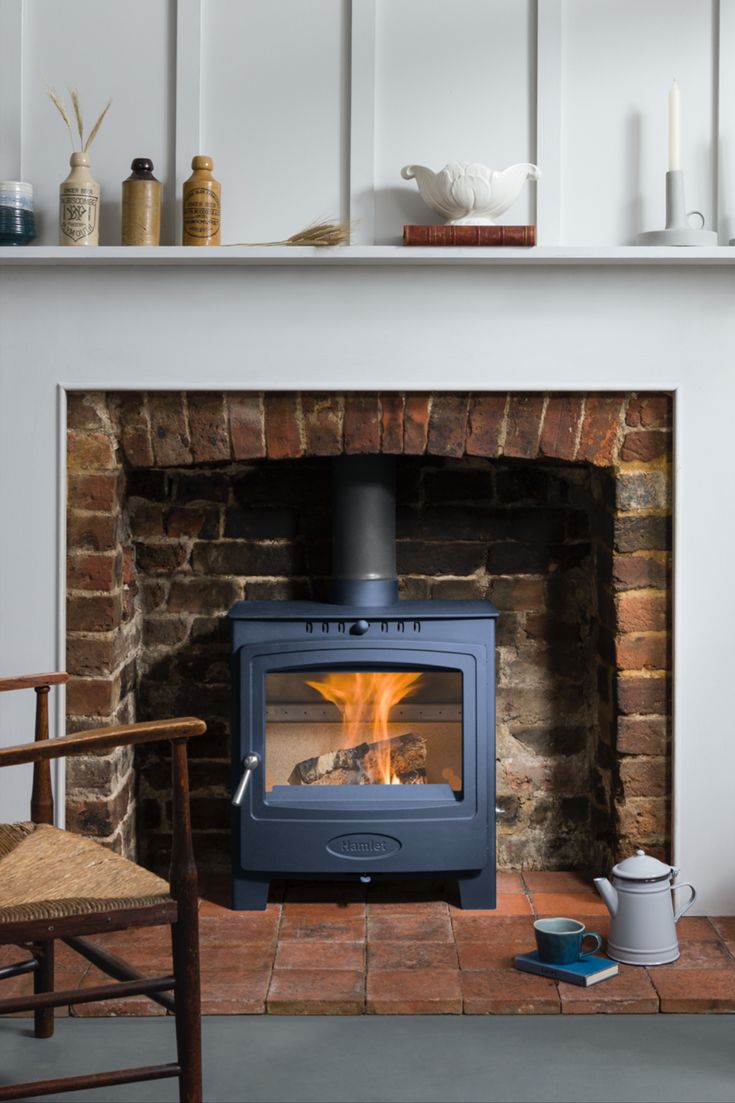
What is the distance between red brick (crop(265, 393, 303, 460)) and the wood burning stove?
184 mm

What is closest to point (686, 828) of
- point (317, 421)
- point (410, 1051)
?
point (410, 1051)

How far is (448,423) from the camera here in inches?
123

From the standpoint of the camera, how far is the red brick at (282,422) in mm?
3117

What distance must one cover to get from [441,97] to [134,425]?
43.1 inches

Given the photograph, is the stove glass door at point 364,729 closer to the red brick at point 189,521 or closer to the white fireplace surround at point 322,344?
the red brick at point 189,521

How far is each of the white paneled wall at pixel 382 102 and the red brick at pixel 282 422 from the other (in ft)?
1.31

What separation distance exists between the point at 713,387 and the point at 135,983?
1.94 meters

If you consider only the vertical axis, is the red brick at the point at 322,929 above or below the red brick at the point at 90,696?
below

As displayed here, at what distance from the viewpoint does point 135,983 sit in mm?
2092

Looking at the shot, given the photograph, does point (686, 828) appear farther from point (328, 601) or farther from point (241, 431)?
point (241, 431)

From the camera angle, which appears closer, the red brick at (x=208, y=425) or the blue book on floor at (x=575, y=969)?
the blue book on floor at (x=575, y=969)

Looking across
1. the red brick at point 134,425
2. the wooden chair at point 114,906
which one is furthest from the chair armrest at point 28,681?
the red brick at point 134,425

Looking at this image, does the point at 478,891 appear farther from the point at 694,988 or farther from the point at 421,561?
the point at 421,561

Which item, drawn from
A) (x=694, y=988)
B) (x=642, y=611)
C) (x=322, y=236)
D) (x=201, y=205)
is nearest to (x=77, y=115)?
(x=201, y=205)
